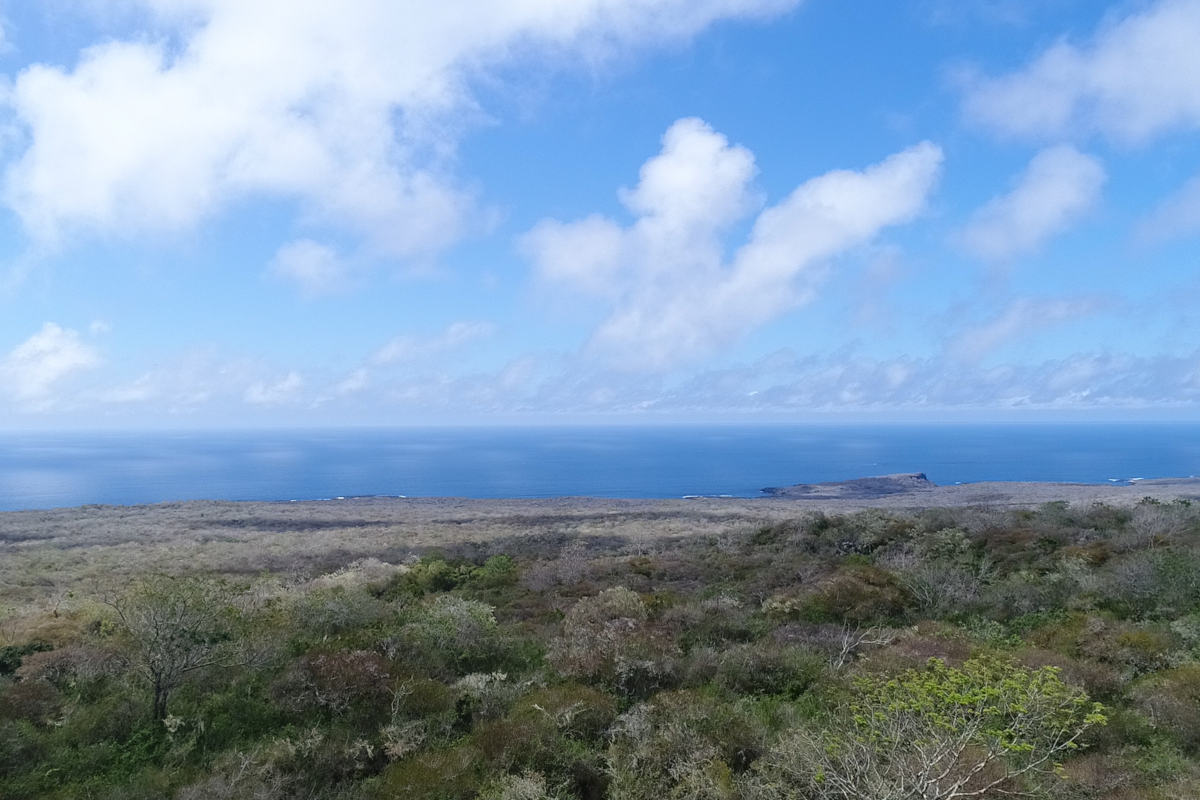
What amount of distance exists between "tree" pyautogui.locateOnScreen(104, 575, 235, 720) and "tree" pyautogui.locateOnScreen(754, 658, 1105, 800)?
11.2 metres

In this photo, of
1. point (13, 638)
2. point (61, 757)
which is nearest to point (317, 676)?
point (61, 757)

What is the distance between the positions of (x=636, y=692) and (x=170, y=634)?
936cm

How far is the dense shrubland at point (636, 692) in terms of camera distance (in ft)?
28.6

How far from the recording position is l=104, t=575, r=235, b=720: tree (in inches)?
486

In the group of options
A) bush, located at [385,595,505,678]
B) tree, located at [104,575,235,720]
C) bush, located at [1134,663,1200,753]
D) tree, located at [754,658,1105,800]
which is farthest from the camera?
Answer: bush, located at [385,595,505,678]

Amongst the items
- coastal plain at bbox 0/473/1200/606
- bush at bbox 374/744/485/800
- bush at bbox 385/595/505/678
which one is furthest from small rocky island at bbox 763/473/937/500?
bush at bbox 374/744/485/800

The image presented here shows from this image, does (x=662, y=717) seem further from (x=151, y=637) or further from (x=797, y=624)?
(x=151, y=637)

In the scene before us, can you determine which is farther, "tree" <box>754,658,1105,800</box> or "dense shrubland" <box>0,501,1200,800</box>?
"dense shrubland" <box>0,501,1200,800</box>

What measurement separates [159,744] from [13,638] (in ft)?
31.5

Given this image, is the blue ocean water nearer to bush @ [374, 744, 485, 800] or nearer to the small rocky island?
the small rocky island

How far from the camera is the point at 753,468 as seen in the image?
498 ft

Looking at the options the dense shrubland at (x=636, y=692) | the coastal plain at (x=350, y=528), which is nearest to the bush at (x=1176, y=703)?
the dense shrubland at (x=636, y=692)

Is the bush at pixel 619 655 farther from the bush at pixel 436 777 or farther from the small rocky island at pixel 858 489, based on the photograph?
the small rocky island at pixel 858 489

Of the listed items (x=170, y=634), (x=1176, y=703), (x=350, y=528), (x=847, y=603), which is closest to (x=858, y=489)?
(x=350, y=528)
